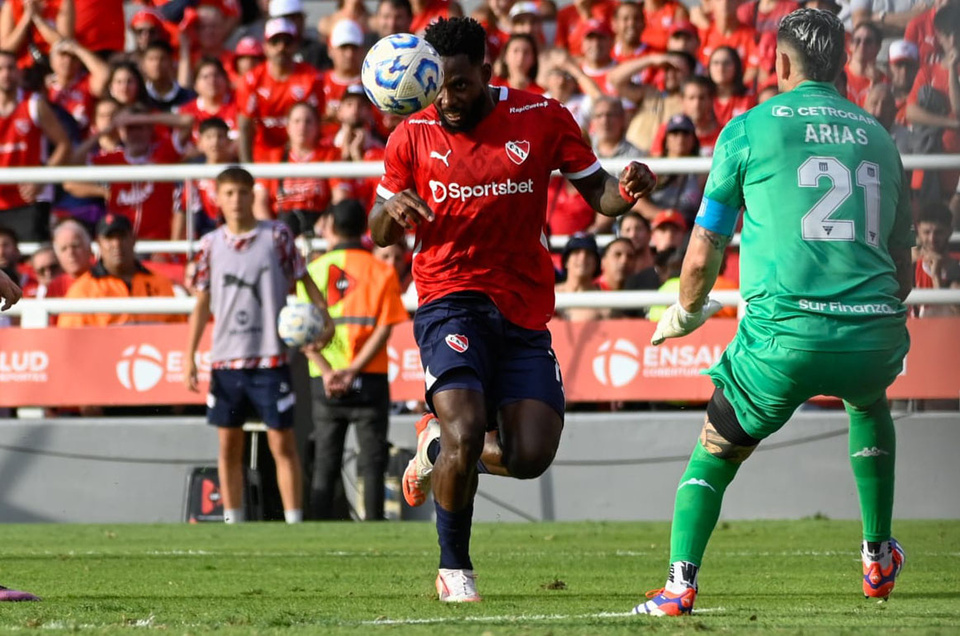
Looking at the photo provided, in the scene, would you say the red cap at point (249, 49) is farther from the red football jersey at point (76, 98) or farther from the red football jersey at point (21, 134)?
the red football jersey at point (21, 134)

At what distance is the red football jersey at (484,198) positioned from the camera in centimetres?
682

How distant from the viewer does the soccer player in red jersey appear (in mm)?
6621

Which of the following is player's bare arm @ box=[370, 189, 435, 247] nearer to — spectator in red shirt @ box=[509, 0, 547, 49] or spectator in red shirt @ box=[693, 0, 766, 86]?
spectator in red shirt @ box=[693, 0, 766, 86]

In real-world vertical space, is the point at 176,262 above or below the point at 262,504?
above

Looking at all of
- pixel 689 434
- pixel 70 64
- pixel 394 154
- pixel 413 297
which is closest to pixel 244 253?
pixel 413 297

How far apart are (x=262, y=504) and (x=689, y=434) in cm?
331

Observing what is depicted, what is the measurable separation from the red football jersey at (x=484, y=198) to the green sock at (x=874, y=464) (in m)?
1.47

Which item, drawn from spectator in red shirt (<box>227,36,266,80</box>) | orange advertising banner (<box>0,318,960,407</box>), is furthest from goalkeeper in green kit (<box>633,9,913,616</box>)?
spectator in red shirt (<box>227,36,266,80</box>)

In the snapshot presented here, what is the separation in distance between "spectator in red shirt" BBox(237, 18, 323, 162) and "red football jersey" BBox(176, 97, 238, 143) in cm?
15

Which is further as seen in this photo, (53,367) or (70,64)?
(70,64)

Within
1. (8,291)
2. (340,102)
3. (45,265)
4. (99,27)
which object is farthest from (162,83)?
(8,291)

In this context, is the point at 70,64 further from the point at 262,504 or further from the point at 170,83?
the point at 262,504

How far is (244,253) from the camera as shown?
11.3 metres

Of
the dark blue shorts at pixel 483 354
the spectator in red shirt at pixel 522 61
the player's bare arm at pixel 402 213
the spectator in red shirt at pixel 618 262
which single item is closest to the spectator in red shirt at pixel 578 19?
the spectator in red shirt at pixel 522 61
